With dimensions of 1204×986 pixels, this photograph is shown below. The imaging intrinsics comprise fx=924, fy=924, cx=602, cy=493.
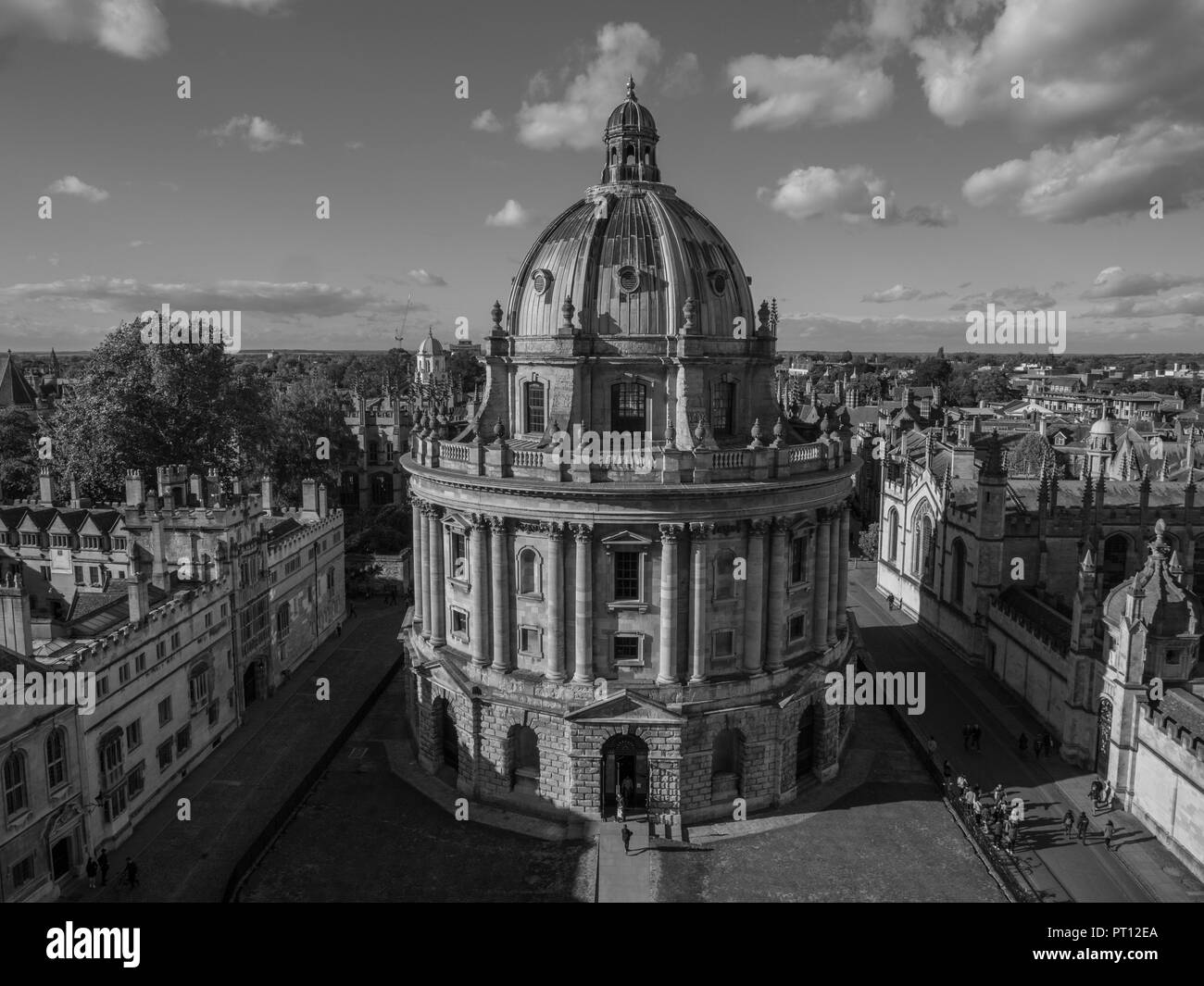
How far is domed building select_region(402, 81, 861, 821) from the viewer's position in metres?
37.9

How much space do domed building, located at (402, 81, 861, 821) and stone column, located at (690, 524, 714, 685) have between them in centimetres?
8

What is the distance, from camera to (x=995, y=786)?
136ft

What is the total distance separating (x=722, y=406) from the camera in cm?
4272

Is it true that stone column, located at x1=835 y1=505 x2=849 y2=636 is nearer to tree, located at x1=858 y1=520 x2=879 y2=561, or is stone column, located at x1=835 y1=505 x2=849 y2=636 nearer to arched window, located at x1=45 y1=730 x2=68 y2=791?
arched window, located at x1=45 y1=730 x2=68 y2=791

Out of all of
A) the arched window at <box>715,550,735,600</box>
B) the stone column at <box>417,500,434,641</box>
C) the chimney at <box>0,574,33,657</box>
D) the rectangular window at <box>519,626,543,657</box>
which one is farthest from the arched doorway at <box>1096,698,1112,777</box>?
the chimney at <box>0,574,33,657</box>

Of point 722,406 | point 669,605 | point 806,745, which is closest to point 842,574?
point 806,745

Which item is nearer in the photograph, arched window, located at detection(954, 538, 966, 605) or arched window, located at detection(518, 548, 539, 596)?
arched window, located at detection(518, 548, 539, 596)

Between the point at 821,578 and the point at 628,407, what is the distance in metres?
11.7

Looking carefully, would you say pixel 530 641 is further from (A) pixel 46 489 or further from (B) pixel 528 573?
(A) pixel 46 489

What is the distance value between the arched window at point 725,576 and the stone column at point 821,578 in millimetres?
5105

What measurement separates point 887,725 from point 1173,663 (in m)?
13.7

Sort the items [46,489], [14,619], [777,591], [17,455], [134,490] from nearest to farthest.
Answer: [14,619] → [777,591] → [134,490] → [46,489] → [17,455]

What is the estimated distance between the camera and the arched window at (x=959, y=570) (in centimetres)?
6000

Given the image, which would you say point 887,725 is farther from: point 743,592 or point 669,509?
point 669,509
